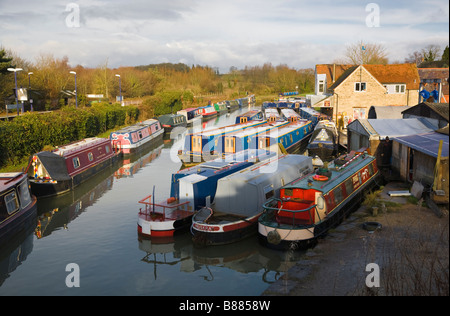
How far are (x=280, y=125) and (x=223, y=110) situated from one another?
112 ft

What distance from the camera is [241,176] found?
15.7 metres

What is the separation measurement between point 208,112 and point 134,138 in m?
26.1

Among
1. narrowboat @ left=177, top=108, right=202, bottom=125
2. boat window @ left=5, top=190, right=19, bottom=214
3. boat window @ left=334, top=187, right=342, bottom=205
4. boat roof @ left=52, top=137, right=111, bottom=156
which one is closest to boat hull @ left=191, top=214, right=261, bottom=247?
boat window @ left=334, top=187, right=342, bottom=205

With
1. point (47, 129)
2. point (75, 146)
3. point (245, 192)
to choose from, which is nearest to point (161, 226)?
point (245, 192)

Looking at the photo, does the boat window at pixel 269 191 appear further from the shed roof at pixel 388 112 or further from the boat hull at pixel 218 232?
the shed roof at pixel 388 112

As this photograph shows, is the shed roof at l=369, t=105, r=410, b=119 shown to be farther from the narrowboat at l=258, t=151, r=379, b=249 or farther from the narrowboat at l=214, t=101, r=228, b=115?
the narrowboat at l=214, t=101, r=228, b=115

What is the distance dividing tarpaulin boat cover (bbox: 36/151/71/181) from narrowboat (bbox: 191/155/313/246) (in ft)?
32.5

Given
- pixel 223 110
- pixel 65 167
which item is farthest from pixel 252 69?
pixel 65 167

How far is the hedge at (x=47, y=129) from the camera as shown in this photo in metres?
23.7

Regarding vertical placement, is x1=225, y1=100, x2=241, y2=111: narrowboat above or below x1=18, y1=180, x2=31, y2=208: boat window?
above

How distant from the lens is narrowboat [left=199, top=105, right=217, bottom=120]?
56.1m

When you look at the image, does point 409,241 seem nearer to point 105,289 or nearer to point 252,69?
point 105,289

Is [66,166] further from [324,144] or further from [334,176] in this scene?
[324,144]

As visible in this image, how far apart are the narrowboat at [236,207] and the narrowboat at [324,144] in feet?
35.5
